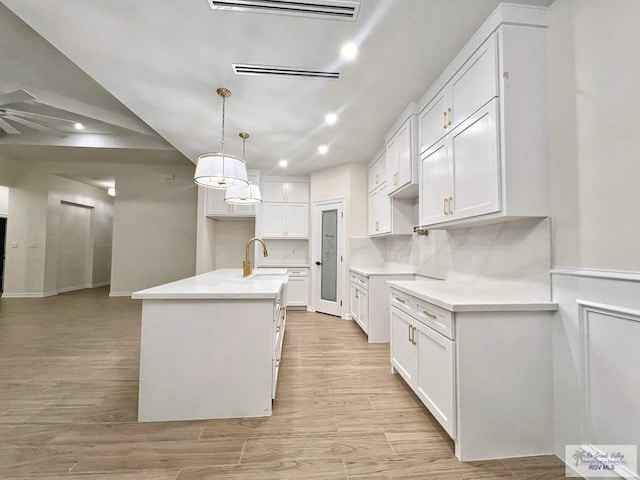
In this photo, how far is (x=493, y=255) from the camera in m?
2.12

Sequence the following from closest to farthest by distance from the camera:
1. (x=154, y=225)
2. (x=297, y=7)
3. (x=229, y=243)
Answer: (x=297, y=7), (x=229, y=243), (x=154, y=225)

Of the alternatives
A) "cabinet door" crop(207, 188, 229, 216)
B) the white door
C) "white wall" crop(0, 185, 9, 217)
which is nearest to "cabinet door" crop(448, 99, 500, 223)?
the white door

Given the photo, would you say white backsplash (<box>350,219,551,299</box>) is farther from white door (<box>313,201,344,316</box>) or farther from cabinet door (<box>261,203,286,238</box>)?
cabinet door (<box>261,203,286,238</box>)

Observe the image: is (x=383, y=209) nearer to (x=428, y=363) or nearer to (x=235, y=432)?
(x=428, y=363)

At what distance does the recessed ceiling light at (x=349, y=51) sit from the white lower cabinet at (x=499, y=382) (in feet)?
6.52

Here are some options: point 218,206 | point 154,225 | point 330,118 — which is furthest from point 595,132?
point 154,225

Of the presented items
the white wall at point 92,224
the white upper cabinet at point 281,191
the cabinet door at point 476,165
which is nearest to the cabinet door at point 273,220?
the white upper cabinet at point 281,191

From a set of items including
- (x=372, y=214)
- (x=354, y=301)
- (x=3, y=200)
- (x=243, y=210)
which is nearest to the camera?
(x=354, y=301)

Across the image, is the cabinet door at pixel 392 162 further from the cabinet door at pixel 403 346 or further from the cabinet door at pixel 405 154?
the cabinet door at pixel 403 346

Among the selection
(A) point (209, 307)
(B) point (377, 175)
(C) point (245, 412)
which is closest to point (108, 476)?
(C) point (245, 412)

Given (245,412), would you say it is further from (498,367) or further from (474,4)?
(474,4)

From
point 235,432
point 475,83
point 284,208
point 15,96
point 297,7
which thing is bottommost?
point 235,432

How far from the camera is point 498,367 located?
5.24ft

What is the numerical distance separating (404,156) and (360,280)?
184cm
